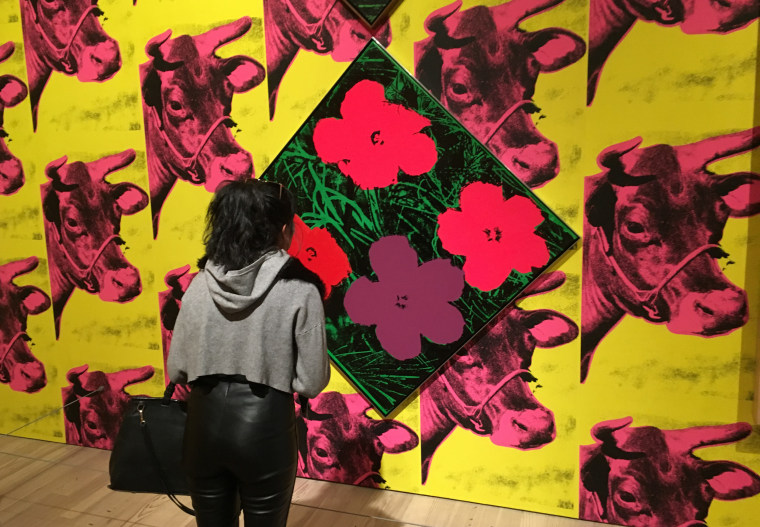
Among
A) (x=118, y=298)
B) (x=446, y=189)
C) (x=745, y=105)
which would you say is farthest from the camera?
(x=118, y=298)

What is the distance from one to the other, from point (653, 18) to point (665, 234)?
2.29 feet

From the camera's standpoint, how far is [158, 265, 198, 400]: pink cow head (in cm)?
265

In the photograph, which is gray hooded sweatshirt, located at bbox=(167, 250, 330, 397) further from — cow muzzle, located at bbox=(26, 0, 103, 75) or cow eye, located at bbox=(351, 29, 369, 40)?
cow muzzle, located at bbox=(26, 0, 103, 75)

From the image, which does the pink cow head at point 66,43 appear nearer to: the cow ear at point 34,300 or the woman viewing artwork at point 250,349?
the cow ear at point 34,300

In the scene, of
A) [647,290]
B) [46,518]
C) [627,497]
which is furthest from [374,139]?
[46,518]

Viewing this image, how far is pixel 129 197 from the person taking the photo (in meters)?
2.67

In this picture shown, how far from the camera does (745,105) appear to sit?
1931mm

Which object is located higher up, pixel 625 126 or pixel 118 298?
pixel 625 126

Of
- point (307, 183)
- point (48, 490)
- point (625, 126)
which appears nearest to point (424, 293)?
point (307, 183)

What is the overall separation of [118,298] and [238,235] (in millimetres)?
1550

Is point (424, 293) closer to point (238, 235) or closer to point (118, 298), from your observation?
point (238, 235)

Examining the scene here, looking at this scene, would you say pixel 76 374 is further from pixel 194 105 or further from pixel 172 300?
pixel 194 105

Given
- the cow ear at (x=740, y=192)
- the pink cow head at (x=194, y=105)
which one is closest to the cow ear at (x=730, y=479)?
the cow ear at (x=740, y=192)

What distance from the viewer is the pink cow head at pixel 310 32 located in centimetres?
227
